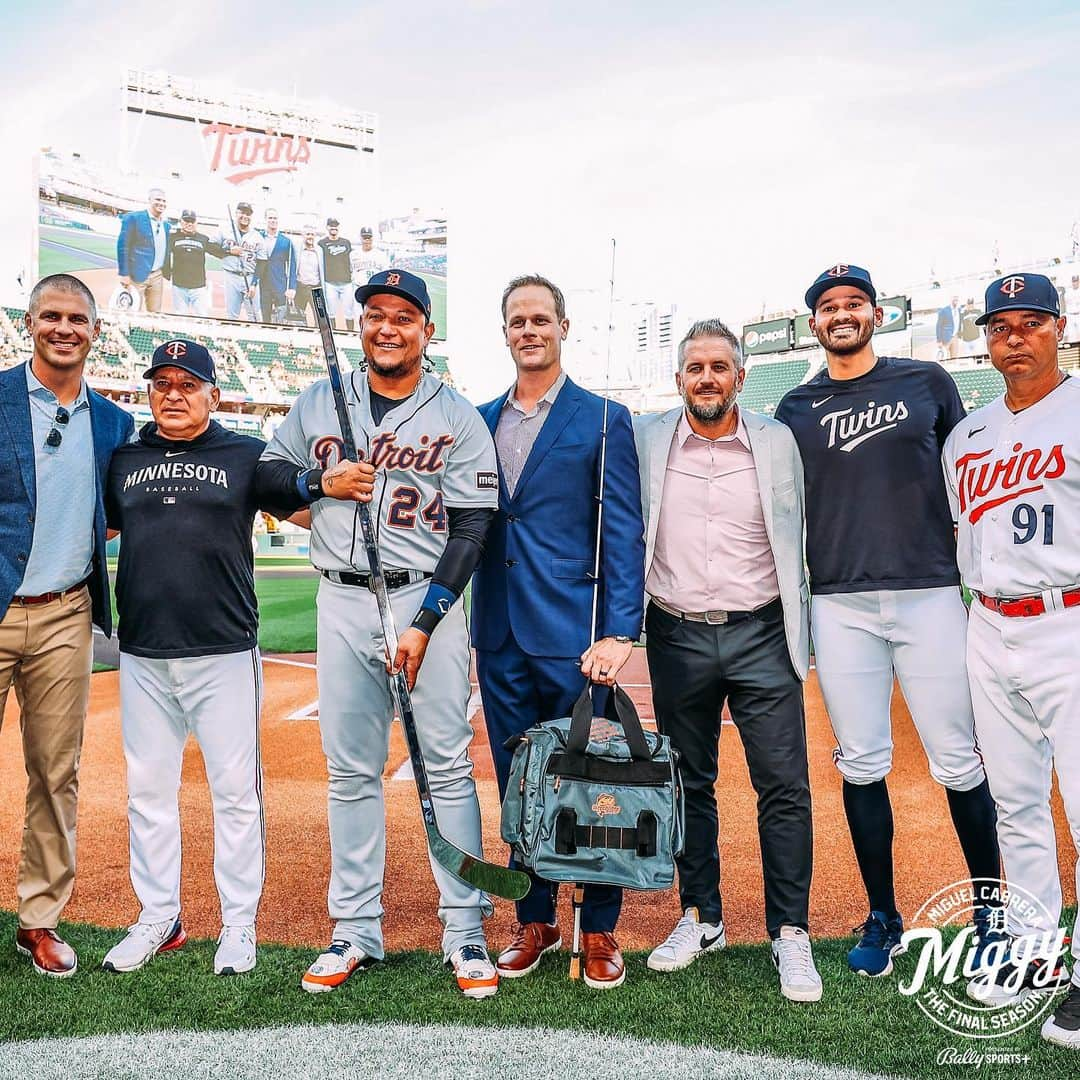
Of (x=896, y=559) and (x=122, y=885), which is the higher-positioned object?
(x=896, y=559)

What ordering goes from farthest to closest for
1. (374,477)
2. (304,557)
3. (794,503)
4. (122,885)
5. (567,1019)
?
(304,557)
(122,885)
(794,503)
(374,477)
(567,1019)

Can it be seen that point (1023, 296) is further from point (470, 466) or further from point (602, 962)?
point (602, 962)

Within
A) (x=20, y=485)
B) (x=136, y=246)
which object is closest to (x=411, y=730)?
(x=20, y=485)

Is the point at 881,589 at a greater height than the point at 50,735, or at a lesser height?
greater

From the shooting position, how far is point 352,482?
3.16 meters

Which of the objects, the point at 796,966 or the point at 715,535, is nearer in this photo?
the point at 796,966

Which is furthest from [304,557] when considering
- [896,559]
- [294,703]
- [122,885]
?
[896,559]

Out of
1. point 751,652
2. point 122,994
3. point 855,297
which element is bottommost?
point 122,994

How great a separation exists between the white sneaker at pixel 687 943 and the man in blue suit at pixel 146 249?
136 ft

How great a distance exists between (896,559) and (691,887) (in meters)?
1.43

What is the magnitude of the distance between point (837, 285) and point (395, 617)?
199 centimetres

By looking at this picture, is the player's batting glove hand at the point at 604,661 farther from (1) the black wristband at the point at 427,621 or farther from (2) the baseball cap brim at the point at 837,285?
(2) the baseball cap brim at the point at 837,285

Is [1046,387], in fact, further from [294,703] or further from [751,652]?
[294,703]

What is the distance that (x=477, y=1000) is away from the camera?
3.16 metres
